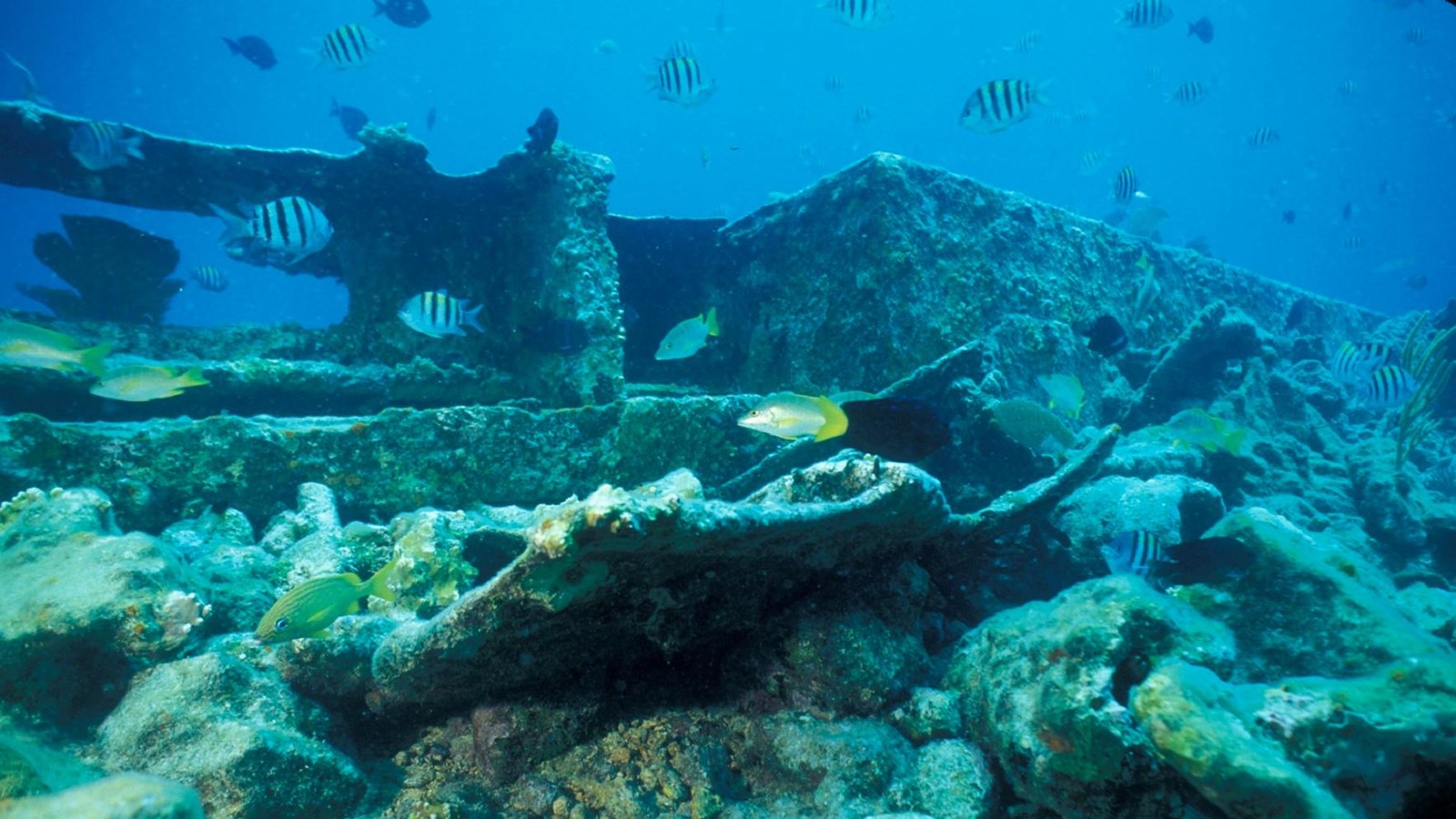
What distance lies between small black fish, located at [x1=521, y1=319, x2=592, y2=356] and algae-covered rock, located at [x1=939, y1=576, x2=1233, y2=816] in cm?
448

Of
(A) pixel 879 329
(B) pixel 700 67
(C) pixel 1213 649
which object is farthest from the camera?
(B) pixel 700 67

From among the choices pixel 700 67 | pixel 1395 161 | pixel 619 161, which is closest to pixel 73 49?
pixel 619 161

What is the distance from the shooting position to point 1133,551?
379cm

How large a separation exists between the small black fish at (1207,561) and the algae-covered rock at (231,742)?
3987mm

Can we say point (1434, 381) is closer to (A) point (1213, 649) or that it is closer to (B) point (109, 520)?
(A) point (1213, 649)

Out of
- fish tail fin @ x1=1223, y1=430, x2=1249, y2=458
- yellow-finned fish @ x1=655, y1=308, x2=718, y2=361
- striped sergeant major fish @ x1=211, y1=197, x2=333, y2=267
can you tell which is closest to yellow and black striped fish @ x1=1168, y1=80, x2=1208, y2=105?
fish tail fin @ x1=1223, y1=430, x2=1249, y2=458

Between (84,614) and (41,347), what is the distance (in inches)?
111

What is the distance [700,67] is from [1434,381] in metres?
9.76

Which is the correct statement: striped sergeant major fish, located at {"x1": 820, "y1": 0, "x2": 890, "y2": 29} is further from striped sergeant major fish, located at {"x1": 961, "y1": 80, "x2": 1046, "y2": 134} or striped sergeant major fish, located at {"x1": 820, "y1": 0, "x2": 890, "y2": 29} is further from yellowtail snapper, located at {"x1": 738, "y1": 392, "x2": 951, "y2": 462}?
yellowtail snapper, located at {"x1": 738, "y1": 392, "x2": 951, "y2": 462}

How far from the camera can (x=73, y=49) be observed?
249 ft

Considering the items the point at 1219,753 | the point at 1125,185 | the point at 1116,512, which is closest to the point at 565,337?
the point at 1116,512

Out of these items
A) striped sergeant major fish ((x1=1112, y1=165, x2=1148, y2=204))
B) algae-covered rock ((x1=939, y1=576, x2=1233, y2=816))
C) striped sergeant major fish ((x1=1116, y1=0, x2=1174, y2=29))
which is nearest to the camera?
algae-covered rock ((x1=939, y1=576, x2=1233, y2=816))

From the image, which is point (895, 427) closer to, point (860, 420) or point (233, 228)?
point (860, 420)

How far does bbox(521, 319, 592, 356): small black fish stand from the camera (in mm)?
6039
